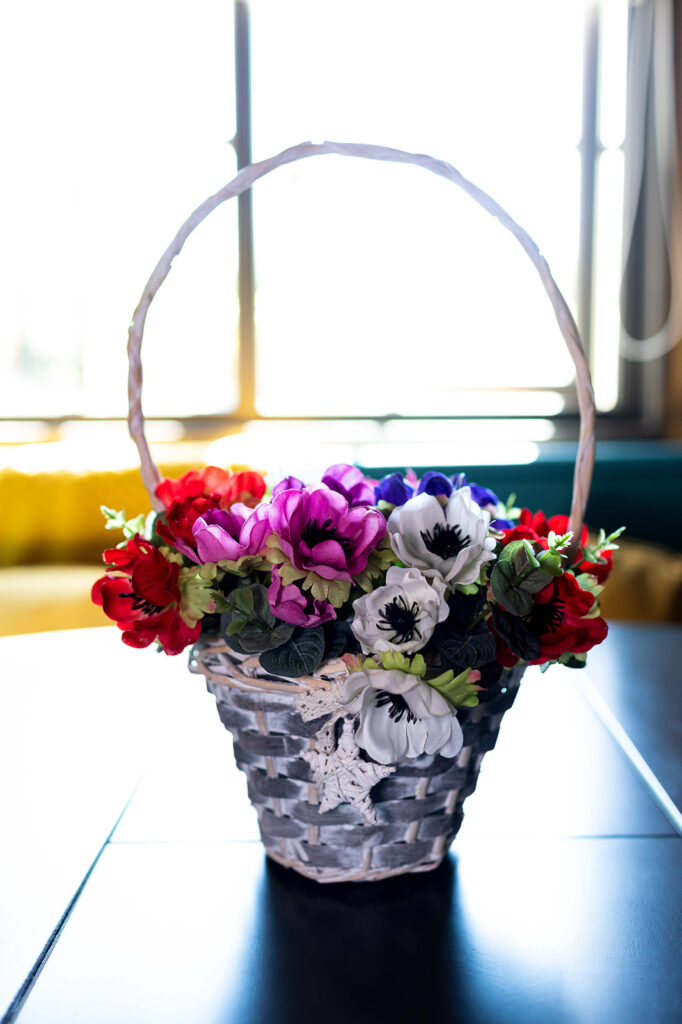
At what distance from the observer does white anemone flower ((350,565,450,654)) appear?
49 cm

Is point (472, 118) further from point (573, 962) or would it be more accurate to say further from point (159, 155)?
point (573, 962)

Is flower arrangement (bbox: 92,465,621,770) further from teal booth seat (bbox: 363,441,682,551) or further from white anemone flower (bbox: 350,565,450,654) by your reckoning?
teal booth seat (bbox: 363,441,682,551)

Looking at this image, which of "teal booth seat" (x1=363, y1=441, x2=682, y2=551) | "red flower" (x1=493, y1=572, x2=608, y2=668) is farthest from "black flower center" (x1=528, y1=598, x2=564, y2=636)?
"teal booth seat" (x1=363, y1=441, x2=682, y2=551)

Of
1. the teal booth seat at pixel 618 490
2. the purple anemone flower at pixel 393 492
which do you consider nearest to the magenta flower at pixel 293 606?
the purple anemone flower at pixel 393 492

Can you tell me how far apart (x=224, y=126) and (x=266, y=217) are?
0.36 meters

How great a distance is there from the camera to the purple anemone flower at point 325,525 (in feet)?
1.62

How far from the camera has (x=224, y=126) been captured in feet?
10.8

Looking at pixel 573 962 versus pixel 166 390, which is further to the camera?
pixel 166 390

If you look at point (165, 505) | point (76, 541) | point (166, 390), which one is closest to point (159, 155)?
point (166, 390)

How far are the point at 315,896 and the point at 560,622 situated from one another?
228mm

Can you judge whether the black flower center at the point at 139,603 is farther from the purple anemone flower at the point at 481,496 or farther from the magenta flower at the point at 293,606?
the purple anemone flower at the point at 481,496

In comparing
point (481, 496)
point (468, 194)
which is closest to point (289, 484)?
point (481, 496)

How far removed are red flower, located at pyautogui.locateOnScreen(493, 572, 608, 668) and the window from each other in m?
2.94

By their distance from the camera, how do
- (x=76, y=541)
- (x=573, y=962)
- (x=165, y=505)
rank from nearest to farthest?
(x=573, y=962)
(x=165, y=505)
(x=76, y=541)
